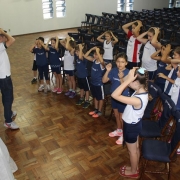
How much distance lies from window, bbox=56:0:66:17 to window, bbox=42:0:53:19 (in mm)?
389

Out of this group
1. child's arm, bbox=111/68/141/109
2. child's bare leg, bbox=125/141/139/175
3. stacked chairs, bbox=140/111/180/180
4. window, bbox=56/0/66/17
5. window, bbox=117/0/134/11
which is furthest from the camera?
window, bbox=117/0/134/11

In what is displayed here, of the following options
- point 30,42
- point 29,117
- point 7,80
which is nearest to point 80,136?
point 29,117

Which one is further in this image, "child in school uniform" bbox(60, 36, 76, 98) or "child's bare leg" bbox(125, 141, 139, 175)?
"child in school uniform" bbox(60, 36, 76, 98)

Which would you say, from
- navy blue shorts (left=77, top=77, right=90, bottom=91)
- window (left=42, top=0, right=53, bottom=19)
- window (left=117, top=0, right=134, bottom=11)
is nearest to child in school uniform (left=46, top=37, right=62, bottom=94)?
navy blue shorts (left=77, top=77, right=90, bottom=91)

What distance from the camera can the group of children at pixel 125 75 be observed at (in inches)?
89.4

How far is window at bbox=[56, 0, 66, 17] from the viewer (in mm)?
12151

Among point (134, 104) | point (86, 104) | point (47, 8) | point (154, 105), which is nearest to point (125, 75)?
point (154, 105)

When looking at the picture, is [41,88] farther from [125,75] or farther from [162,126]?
[162,126]

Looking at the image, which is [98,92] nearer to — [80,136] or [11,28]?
[80,136]

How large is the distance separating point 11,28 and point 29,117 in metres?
8.22

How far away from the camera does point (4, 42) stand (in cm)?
341

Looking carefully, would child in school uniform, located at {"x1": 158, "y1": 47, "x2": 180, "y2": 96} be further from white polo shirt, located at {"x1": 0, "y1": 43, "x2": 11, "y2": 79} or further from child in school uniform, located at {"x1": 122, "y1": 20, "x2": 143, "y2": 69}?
white polo shirt, located at {"x1": 0, "y1": 43, "x2": 11, "y2": 79}

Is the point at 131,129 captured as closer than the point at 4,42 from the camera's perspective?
Yes

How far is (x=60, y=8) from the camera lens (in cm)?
1234
